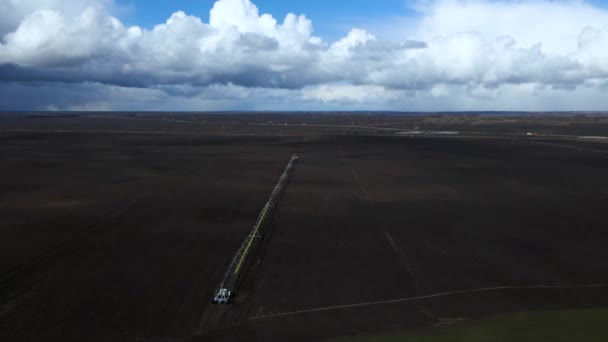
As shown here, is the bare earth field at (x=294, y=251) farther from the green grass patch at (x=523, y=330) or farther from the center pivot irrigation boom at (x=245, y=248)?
the green grass patch at (x=523, y=330)

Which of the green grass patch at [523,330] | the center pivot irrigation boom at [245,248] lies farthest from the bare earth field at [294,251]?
the green grass patch at [523,330]

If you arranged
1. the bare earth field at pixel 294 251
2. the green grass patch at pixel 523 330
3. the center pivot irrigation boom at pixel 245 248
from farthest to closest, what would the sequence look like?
the center pivot irrigation boom at pixel 245 248 < the bare earth field at pixel 294 251 < the green grass patch at pixel 523 330

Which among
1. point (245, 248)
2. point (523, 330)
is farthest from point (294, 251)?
point (523, 330)

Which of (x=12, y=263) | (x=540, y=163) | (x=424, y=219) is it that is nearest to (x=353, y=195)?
(x=424, y=219)

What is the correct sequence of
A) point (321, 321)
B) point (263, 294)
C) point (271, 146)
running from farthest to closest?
point (271, 146)
point (263, 294)
point (321, 321)

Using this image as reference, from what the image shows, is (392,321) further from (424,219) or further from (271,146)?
(271,146)

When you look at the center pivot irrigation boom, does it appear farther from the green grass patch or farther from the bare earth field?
the green grass patch
